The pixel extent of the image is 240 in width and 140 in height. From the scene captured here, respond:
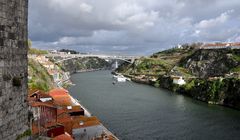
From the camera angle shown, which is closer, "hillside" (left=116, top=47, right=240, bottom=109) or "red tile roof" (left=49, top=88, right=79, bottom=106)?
"red tile roof" (left=49, top=88, right=79, bottom=106)

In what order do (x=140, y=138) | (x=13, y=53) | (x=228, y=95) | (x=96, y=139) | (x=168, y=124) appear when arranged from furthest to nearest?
(x=228, y=95)
(x=168, y=124)
(x=140, y=138)
(x=96, y=139)
(x=13, y=53)

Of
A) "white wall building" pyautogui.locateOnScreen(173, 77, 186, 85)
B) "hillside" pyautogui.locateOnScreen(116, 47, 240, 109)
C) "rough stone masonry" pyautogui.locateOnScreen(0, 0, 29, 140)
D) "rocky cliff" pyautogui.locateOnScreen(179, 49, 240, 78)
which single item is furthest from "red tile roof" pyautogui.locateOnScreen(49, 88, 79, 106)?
"rocky cliff" pyautogui.locateOnScreen(179, 49, 240, 78)

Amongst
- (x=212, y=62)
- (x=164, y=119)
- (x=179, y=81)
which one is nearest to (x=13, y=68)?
(x=164, y=119)

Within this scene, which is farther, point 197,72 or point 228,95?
point 197,72

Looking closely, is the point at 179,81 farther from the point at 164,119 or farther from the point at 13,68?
the point at 13,68

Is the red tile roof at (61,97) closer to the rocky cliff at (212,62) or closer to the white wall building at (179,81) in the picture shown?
the white wall building at (179,81)

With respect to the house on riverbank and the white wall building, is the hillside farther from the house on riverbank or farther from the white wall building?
the house on riverbank

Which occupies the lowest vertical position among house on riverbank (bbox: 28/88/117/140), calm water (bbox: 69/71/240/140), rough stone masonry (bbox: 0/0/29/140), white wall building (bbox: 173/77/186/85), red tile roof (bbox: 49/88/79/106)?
calm water (bbox: 69/71/240/140)

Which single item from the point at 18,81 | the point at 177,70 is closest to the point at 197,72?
the point at 177,70

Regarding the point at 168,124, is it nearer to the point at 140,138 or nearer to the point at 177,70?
the point at 140,138
